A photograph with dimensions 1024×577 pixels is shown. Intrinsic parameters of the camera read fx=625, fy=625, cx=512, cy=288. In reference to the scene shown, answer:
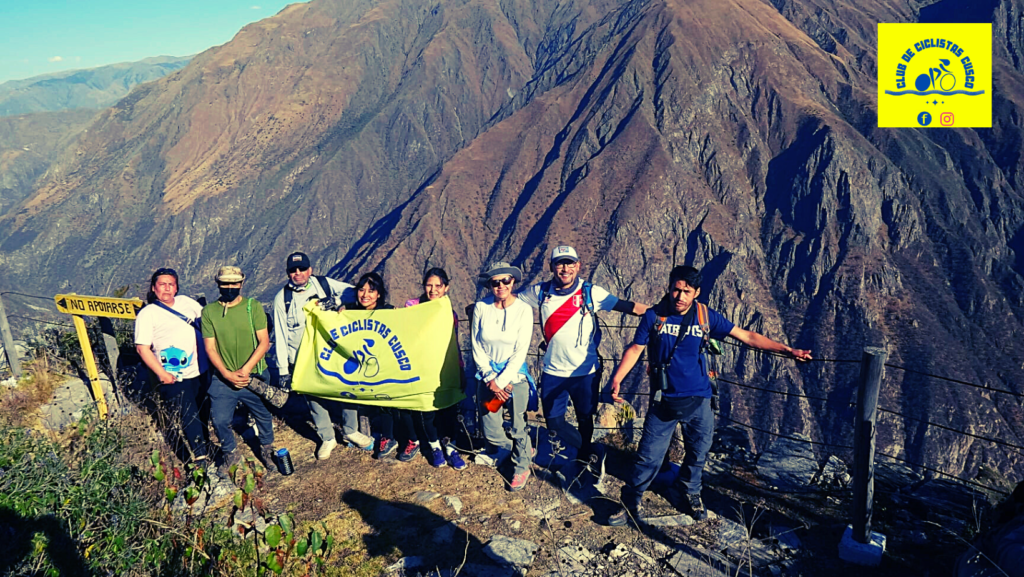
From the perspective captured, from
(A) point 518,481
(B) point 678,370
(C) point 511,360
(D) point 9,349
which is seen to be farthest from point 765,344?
(D) point 9,349

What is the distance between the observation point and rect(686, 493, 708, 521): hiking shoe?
5.09 m

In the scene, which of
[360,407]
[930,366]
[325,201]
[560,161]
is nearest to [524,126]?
[560,161]

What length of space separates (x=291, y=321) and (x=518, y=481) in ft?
9.38

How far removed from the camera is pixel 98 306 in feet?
21.0

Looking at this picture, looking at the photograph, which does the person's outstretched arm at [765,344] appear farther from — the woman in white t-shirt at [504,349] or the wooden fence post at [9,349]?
the wooden fence post at [9,349]

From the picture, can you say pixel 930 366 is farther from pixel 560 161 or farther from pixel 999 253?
pixel 560 161

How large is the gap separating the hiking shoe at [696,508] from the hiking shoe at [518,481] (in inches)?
56.7

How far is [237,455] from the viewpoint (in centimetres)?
629

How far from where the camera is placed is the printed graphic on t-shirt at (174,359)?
5.82 m

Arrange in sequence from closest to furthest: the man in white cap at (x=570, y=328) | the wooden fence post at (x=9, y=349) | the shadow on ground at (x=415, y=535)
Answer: the shadow on ground at (x=415, y=535), the man in white cap at (x=570, y=328), the wooden fence post at (x=9, y=349)

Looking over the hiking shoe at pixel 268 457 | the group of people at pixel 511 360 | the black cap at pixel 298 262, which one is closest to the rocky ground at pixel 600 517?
the hiking shoe at pixel 268 457

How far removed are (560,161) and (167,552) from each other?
108m

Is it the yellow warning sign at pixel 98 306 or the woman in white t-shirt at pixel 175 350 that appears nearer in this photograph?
the woman in white t-shirt at pixel 175 350

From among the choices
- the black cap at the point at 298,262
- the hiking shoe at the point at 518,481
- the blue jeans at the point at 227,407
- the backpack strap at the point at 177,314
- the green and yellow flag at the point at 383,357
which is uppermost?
the black cap at the point at 298,262
